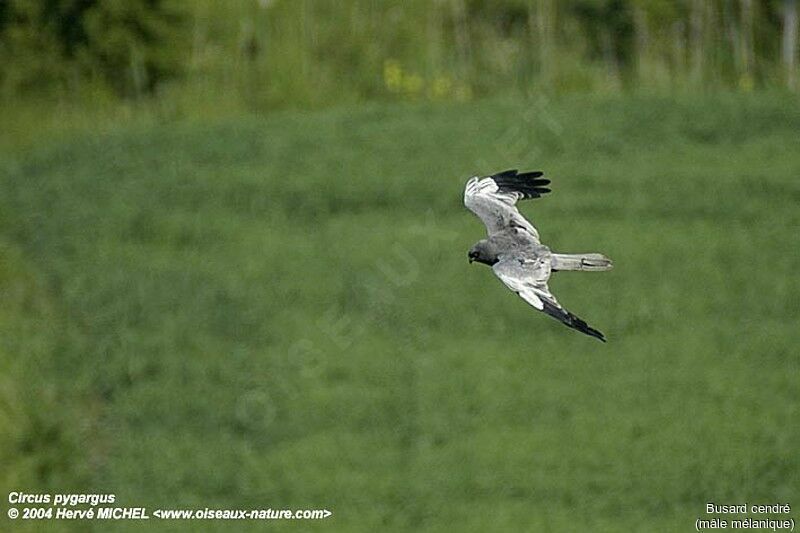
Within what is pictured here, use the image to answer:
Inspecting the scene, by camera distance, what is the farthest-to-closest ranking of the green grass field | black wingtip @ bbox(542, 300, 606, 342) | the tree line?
the tree line
the green grass field
black wingtip @ bbox(542, 300, 606, 342)

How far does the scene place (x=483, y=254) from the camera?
1.59 metres

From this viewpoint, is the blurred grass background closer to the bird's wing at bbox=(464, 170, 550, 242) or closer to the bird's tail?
the bird's wing at bbox=(464, 170, 550, 242)

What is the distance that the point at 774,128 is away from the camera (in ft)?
32.2

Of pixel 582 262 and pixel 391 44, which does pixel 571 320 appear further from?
pixel 391 44

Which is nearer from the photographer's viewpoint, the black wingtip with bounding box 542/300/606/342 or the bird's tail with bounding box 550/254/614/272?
the black wingtip with bounding box 542/300/606/342

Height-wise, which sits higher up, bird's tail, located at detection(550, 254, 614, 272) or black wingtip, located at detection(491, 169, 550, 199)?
bird's tail, located at detection(550, 254, 614, 272)

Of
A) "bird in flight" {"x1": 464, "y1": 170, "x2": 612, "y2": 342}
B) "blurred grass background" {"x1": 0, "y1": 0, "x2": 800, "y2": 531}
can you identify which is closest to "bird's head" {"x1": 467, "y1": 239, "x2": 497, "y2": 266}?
"bird in flight" {"x1": 464, "y1": 170, "x2": 612, "y2": 342}

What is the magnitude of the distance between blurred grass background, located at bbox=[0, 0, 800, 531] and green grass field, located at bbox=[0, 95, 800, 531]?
0.02 m

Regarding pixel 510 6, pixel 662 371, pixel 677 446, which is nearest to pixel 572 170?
pixel 510 6

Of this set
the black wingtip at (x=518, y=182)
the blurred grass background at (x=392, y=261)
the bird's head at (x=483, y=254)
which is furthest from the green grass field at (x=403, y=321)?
the bird's head at (x=483, y=254)

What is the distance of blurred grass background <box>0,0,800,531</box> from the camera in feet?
23.3

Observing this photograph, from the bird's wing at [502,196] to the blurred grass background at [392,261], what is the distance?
4.76 meters

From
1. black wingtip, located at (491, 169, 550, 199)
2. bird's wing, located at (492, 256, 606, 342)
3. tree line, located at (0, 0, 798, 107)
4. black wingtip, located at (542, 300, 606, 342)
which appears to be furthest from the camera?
tree line, located at (0, 0, 798, 107)

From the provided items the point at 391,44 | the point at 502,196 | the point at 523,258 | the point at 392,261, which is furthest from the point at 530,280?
the point at 391,44
